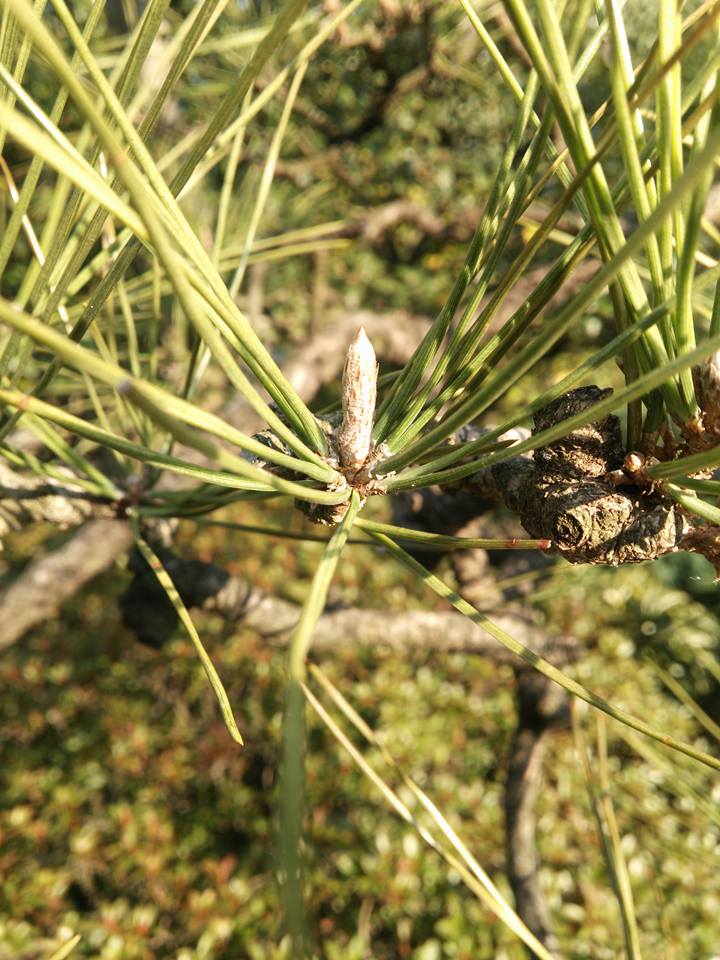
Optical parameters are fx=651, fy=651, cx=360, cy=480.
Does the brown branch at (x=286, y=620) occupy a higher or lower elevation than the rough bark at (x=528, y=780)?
higher

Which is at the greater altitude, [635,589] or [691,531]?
[691,531]

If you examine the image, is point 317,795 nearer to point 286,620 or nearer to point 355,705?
point 355,705

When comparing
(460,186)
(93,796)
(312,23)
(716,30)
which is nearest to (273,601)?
(716,30)

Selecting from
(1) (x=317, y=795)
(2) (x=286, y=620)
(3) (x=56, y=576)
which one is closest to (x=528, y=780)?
(2) (x=286, y=620)

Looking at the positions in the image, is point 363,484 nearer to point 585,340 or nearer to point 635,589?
point 585,340

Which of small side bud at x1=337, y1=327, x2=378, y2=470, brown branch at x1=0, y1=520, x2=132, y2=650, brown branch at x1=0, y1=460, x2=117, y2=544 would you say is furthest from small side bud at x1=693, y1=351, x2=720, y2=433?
brown branch at x1=0, y1=520, x2=132, y2=650

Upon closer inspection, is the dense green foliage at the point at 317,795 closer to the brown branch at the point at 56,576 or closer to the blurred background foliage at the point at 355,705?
the blurred background foliage at the point at 355,705

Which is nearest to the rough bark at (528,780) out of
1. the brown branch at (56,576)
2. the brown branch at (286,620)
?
the brown branch at (286,620)
